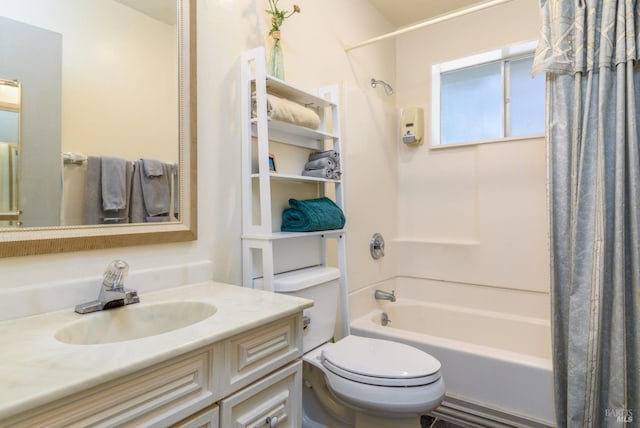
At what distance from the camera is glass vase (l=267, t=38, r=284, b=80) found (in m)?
1.61

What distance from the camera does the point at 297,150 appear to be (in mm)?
1844

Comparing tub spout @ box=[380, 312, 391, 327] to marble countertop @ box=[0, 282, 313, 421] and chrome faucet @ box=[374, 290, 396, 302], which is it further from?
marble countertop @ box=[0, 282, 313, 421]

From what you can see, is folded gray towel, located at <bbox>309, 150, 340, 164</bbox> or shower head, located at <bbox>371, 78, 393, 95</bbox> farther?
shower head, located at <bbox>371, 78, 393, 95</bbox>

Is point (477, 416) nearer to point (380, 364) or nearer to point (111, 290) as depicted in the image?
point (380, 364)

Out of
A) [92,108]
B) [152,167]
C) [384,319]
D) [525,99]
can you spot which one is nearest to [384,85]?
[525,99]

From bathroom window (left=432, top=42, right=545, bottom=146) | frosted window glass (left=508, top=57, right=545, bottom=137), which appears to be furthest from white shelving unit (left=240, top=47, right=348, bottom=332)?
frosted window glass (left=508, top=57, right=545, bottom=137)

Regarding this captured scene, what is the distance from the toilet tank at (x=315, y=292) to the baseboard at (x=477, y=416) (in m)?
0.76

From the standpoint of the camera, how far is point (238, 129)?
1521 mm

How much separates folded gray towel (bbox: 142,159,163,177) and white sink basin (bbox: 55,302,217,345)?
46 cm

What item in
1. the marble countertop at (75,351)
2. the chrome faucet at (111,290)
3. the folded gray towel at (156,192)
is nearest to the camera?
the marble countertop at (75,351)

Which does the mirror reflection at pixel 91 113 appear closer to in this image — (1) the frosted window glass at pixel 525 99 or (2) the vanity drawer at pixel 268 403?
(2) the vanity drawer at pixel 268 403

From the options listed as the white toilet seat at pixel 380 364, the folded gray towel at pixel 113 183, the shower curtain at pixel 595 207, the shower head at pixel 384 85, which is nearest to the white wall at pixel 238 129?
the shower head at pixel 384 85

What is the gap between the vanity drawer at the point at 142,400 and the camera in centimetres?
60

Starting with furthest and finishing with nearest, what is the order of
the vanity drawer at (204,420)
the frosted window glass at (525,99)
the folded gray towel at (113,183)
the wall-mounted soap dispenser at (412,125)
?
the wall-mounted soap dispenser at (412,125) → the frosted window glass at (525,99) → the folded gray towel at (113,183) → the vanity drawer at (204,420)
